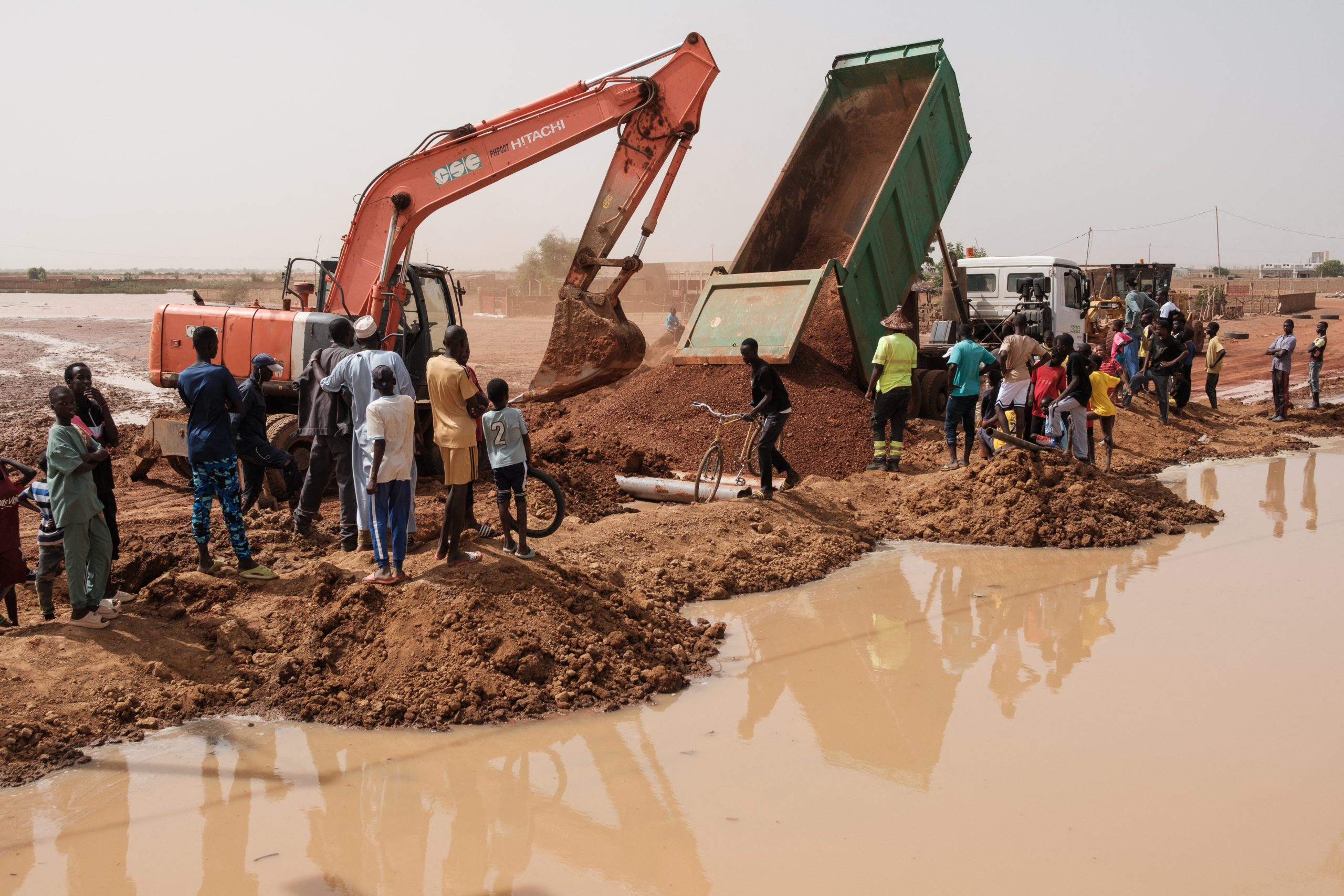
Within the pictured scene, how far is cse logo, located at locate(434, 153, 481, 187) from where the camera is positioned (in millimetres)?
10070

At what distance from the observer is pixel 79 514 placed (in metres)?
5.61

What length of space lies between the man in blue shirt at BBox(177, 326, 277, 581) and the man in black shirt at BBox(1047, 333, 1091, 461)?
24.5 feet

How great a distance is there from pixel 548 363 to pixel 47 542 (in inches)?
247

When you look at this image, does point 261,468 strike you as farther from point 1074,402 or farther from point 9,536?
point 1074,402

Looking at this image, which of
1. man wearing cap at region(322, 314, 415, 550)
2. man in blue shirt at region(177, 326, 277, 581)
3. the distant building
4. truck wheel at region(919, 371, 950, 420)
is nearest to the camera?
man wearing cap at region(322, 314, 415, 550)

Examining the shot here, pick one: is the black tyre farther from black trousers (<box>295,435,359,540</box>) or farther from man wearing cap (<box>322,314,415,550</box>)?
man wearing cap (<box>322,314,415,550</box>)

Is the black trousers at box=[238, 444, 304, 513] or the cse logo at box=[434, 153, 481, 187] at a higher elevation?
the cse logo at box=[434, 153, 481, 187]

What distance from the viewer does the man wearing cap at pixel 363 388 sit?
21.0ft

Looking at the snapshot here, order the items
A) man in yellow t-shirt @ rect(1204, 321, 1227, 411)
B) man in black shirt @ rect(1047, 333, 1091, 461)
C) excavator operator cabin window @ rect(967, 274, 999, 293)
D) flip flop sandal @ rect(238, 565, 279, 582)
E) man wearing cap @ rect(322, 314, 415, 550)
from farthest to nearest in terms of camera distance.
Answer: excavator operator cabin window @ rect(967, 274, 999, 293), man in yellow t-shirt @ rect(1204, 321, 1227, 411), man in black shirt @ rect(1047, 333, 1091, 461), flip flop sandal @ rect(238, 565, 279, 582), man wearing cap @ rect(322, 314, 415, 550)

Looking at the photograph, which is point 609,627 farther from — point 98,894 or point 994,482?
point 994,482

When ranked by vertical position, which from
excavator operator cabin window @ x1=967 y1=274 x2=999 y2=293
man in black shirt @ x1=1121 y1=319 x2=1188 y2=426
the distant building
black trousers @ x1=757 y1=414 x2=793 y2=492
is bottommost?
black trousers @ x1=757 y1=414 x2=793 y2=492

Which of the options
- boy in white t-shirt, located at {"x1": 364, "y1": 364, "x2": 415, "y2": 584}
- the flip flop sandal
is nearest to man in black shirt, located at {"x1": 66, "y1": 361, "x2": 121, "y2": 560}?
the flip flop sandal

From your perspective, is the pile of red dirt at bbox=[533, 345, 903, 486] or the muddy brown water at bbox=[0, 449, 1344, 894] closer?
the muddy brown water at bbox=[0, 449, 1344, 894]

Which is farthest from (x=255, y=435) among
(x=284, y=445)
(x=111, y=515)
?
(x=111, y=515)
